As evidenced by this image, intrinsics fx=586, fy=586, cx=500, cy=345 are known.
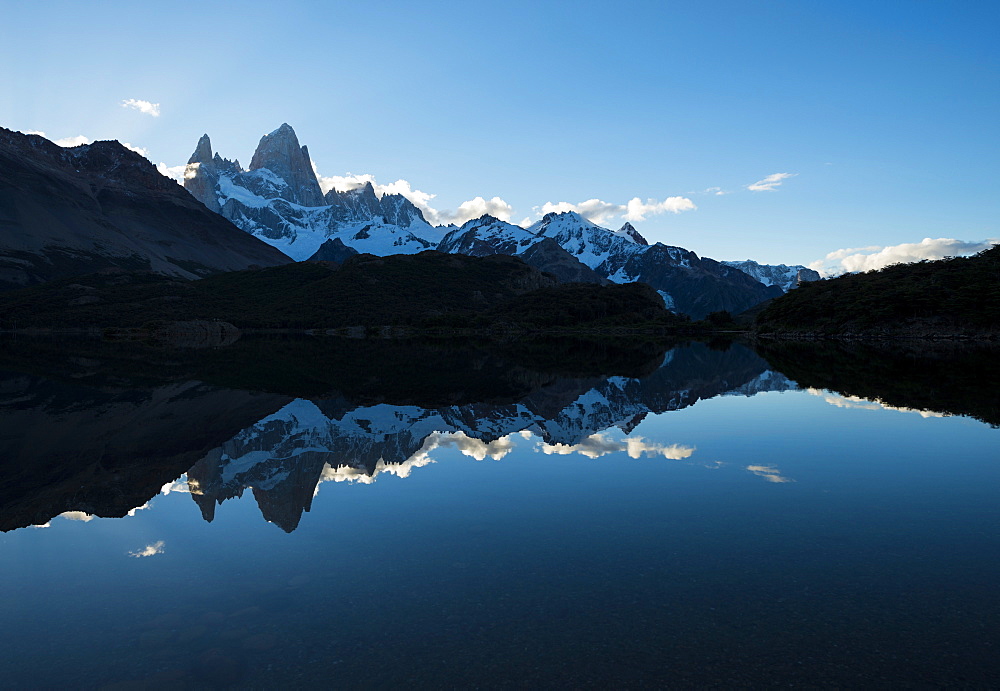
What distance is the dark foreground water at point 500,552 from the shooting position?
9.43 meters

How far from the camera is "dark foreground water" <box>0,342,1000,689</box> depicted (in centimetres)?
943

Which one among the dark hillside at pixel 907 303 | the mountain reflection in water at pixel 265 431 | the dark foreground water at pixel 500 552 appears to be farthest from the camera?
the dark hillside at pixel 907 303

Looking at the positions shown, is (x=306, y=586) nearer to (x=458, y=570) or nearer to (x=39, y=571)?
(x=458, y=570)

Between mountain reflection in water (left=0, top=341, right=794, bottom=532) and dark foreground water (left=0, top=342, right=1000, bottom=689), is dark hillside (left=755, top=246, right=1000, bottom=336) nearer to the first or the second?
mountain reflection in water (left=0, top=341, right=794, bottom=532)

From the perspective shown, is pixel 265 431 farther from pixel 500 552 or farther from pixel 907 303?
pixel 907 303

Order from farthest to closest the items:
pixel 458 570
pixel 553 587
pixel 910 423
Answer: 1. pixel 910 423
2. pixel 458 570
3. pixel 553 587

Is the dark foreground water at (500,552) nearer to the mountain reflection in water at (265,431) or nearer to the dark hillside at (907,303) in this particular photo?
the mountain reflection in water at (265,431)

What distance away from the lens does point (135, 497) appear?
19125 mm

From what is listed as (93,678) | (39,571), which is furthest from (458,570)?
(39,571)

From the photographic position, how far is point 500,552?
1389 cm

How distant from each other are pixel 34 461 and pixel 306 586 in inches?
733

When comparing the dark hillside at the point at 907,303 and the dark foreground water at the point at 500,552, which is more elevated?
the dark hillside at the point at 907,303

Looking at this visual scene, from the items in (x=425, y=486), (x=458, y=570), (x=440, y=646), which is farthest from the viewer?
(x=425, y=486)

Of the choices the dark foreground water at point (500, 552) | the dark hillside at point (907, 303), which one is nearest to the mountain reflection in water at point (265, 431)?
the dark foreground water at point (500, 552)
